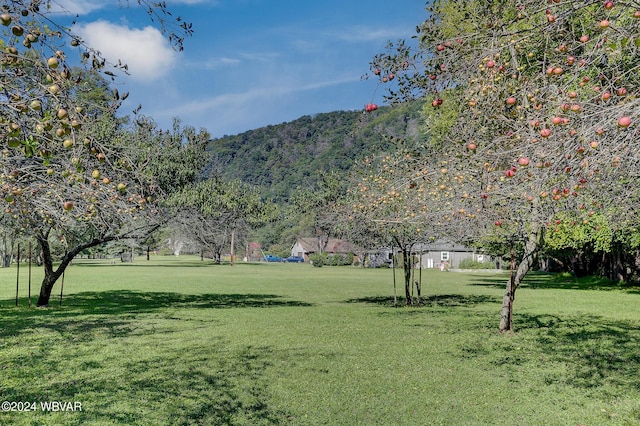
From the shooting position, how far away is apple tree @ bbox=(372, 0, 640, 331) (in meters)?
4.59

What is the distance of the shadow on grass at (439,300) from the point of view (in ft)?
68.8

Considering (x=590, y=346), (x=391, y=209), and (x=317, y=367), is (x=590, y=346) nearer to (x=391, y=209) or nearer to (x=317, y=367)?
(x=317, y=367)

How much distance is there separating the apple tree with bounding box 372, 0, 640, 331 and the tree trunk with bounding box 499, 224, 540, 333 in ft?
3.13

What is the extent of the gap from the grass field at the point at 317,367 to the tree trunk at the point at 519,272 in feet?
1.53

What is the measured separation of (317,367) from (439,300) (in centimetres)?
1498

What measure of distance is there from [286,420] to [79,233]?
13668mm

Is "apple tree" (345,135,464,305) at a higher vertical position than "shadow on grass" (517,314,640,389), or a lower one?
higher

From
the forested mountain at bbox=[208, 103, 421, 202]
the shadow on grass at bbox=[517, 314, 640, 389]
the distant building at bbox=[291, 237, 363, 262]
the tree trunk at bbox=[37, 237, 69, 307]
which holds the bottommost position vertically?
the shadow on grass at bbox=[517, 314, 640, 389]

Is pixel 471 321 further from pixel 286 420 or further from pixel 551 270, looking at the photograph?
pixel 551 270

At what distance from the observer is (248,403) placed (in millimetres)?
6719

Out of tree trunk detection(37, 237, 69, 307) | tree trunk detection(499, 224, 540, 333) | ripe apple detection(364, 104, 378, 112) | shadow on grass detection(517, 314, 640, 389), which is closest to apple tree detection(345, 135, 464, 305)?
tree trunk detection(499, 224, 540, 333)

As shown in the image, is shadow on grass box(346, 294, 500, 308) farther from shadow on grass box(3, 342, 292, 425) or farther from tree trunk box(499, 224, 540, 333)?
shadow on grass box(3, 342, 292, 425)

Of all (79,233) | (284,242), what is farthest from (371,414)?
(284,242)

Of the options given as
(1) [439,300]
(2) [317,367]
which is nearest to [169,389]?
(2) [317,367]
